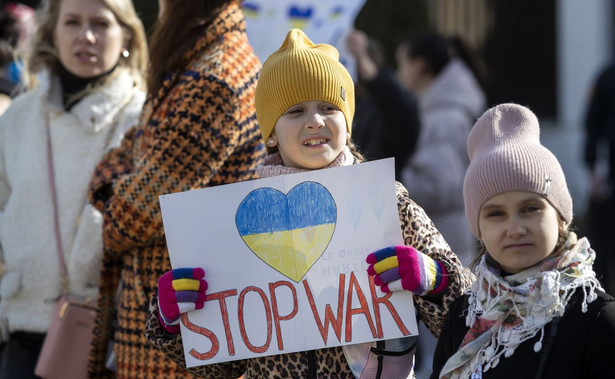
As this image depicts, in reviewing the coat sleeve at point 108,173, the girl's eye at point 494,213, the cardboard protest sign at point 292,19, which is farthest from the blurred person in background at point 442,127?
the girl's eye at point 494,213

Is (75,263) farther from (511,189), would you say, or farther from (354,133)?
(354,133)

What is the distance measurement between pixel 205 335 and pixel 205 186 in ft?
2.48

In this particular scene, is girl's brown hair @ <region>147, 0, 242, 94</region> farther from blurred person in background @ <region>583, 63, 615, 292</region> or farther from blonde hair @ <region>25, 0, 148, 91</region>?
blurred person in background @ <region>583, 63, 615, 292</region>

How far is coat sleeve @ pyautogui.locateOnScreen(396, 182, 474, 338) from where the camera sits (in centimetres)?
298

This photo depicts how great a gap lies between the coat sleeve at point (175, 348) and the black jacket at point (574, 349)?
3.00 ft

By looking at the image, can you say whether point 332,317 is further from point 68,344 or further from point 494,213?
point 68,344

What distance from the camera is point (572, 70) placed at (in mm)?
13922

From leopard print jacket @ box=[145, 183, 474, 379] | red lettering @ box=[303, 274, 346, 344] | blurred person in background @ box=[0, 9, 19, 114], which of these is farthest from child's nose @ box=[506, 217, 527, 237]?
blurred person in background @ box=[0, 9, 19, 114]

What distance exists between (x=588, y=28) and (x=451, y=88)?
274 inches

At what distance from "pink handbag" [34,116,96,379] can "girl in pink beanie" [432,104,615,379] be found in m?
1.71

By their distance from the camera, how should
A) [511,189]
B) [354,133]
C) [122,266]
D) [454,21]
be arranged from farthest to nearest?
[454,21] → [354,133] → [122,266] → [511,189]

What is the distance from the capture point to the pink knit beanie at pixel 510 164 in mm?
2734

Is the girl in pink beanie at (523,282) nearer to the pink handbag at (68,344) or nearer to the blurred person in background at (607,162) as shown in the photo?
the pink handbag at (68,344)

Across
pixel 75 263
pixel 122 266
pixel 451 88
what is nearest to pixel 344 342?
pixel 122 266
